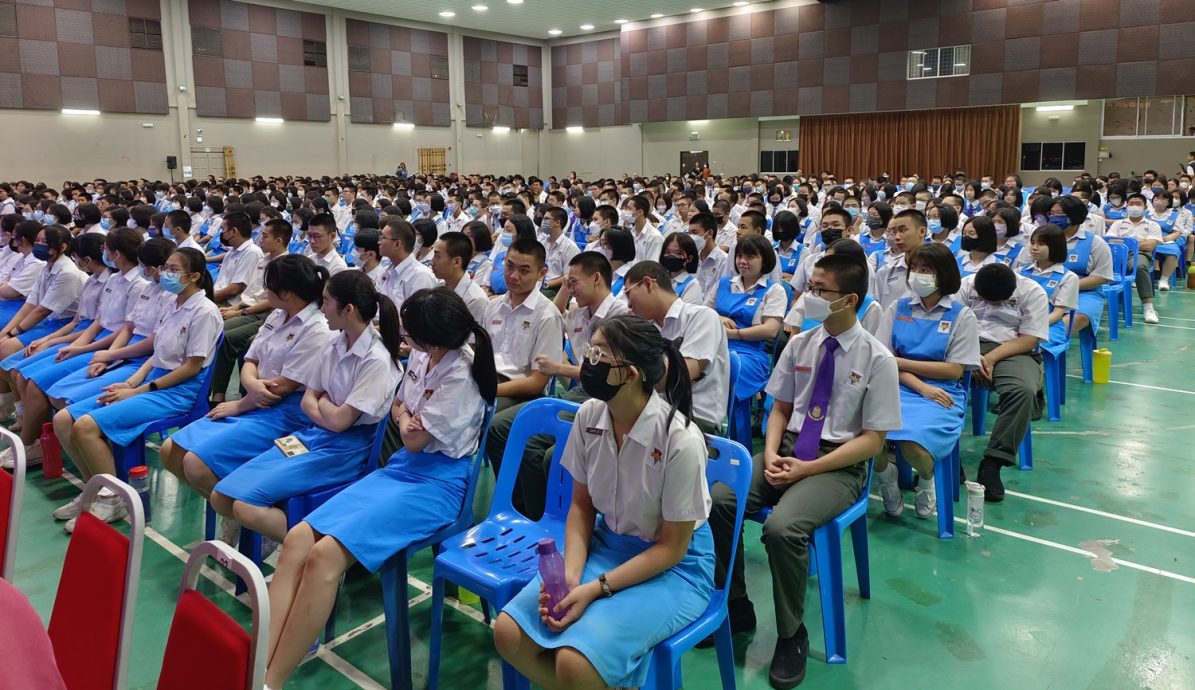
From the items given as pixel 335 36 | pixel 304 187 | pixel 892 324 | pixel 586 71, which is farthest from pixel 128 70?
pixel 892 324

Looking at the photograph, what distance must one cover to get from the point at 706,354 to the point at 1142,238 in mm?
7847

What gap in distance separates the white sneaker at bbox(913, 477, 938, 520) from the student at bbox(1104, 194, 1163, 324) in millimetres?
5660

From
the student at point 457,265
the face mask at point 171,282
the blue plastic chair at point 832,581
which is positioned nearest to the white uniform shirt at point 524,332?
→ the student at point 457,265

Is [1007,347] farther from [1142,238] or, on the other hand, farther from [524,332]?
[1142,238]

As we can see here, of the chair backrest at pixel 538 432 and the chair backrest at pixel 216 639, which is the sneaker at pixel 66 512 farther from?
the chair backrest at pixel 216 639

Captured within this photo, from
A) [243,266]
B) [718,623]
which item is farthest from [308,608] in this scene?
[243,266]

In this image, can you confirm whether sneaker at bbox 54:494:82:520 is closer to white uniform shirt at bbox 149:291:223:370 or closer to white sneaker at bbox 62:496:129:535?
white sneaker at bbox 62:496:129:535

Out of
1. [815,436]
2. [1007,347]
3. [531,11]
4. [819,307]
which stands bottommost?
[815,436]

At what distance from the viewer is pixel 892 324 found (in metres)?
4.14

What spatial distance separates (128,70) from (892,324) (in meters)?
20.3

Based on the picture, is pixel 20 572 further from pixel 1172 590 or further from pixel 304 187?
pixel 304 187

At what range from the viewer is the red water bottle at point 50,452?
14.6 ft

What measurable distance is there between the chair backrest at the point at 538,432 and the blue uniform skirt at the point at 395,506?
16 cm

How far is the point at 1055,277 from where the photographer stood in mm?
5379
